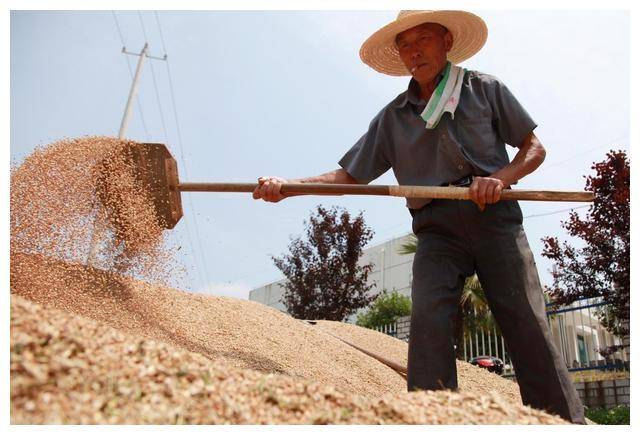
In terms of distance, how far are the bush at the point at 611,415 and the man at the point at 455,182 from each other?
4.24 m

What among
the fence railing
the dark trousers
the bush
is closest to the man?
the dark trousers

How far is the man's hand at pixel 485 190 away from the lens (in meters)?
2.25

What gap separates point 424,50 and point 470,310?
Result: 9.94 meters

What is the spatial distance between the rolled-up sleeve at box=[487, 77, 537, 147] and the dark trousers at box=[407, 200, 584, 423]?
30cm

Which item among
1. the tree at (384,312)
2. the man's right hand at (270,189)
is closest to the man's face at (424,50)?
the man's right hand at (270,189)

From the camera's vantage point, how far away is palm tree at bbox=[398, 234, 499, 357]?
34.9ft

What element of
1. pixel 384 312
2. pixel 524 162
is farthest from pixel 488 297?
pixel 384 312

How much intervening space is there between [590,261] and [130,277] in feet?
17.6

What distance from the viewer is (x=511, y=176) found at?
93.0 inches

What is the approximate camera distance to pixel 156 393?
1.21 meters

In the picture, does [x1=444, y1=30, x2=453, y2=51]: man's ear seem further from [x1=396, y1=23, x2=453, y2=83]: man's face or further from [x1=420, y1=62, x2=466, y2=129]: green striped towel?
[x1=420, y1=62, x2=466, y2=129]: green striped towel

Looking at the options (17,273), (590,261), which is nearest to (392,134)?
(17,273)

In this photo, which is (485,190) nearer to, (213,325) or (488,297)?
(488,297)

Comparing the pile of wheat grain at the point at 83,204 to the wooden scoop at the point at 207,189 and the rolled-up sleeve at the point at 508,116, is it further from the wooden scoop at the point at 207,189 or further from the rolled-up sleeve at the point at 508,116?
the rolled-up sleeve at the point at 508,116
